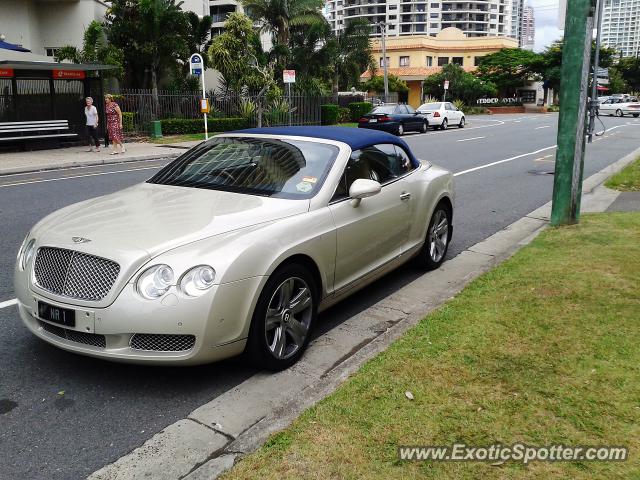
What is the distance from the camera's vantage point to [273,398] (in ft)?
12.5

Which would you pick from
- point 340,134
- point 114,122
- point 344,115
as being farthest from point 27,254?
point 344,115

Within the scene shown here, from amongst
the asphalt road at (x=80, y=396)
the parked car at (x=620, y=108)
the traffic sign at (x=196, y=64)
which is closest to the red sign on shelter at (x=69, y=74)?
the traffic sign at (x=196, y=64)

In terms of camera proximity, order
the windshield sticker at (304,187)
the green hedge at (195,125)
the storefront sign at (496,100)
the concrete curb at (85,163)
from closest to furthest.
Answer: the windshield sticker at (304,187) → the concrete curb at (85,163) → the green hedge at (195,125) → the storefront sign at (496,100)

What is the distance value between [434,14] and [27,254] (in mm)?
143347

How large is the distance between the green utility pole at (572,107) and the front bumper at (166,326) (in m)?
5.48

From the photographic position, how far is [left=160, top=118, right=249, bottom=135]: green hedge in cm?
2605

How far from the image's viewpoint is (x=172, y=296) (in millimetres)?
3594

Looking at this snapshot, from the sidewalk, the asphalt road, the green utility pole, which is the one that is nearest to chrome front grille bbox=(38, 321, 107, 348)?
the asphalt road

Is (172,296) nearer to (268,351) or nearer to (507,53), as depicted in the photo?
(268,351)

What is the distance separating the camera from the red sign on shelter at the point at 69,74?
21.0 m

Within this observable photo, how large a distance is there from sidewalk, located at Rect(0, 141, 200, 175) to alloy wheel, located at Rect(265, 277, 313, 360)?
13.1m

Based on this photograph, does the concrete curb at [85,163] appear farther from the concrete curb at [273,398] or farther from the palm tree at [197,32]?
the palm tree at [197,32]

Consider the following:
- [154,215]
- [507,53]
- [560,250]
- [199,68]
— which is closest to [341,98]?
[199,68]

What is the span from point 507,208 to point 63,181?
9096mm
